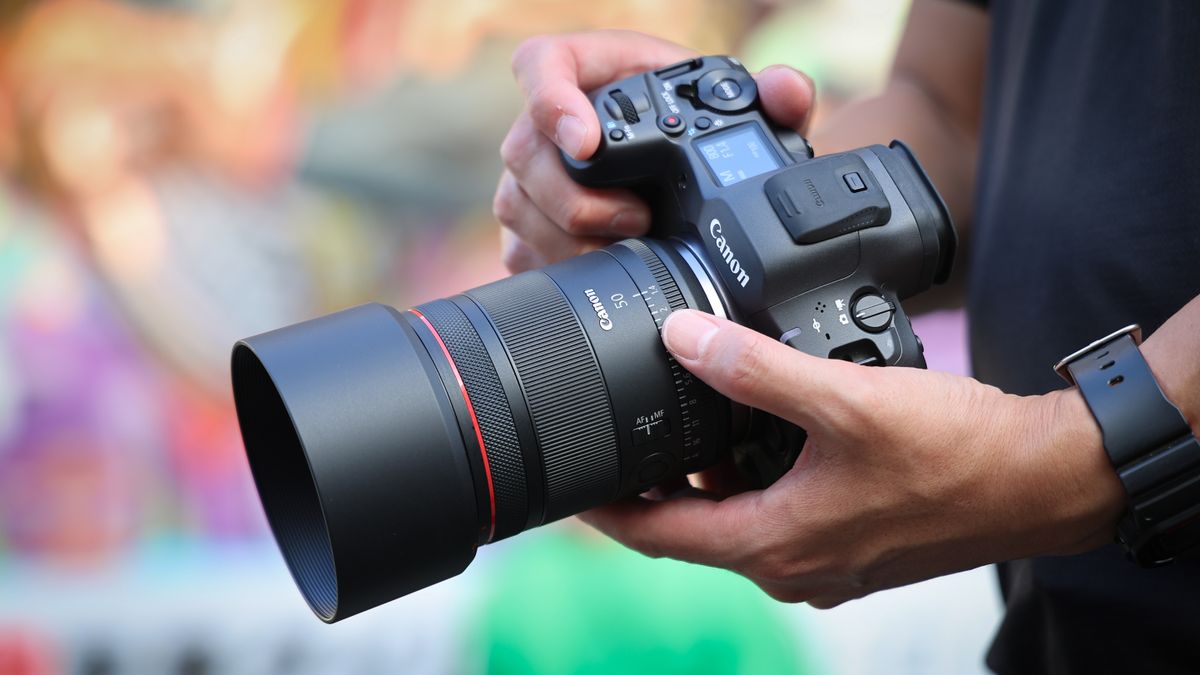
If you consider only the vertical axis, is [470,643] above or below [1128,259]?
below

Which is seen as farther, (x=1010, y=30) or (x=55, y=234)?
(x=55, y=234)

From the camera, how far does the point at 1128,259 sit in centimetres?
91

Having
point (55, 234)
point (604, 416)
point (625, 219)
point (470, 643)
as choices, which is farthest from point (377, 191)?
point (604, 416)

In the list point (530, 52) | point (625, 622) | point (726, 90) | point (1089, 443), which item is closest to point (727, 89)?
point (726, 90)

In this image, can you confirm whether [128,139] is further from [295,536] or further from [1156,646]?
[1156,646]

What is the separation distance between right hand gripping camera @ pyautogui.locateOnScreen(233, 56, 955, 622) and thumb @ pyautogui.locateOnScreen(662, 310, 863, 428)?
77 mm

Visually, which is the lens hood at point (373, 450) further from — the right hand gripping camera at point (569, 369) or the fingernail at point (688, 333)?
the fingernail at point (688, 333)

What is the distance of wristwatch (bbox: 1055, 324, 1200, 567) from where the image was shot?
0.76 meters

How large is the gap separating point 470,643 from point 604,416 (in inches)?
58.6

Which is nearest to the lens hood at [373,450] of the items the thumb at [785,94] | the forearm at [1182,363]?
the thumb at [785,94]

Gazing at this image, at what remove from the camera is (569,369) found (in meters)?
0.88

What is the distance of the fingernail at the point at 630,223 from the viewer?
3.45ft

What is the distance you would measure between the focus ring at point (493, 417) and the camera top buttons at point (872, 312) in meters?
0.31

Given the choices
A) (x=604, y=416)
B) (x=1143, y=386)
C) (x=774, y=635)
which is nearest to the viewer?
(x=1143, y=386)
